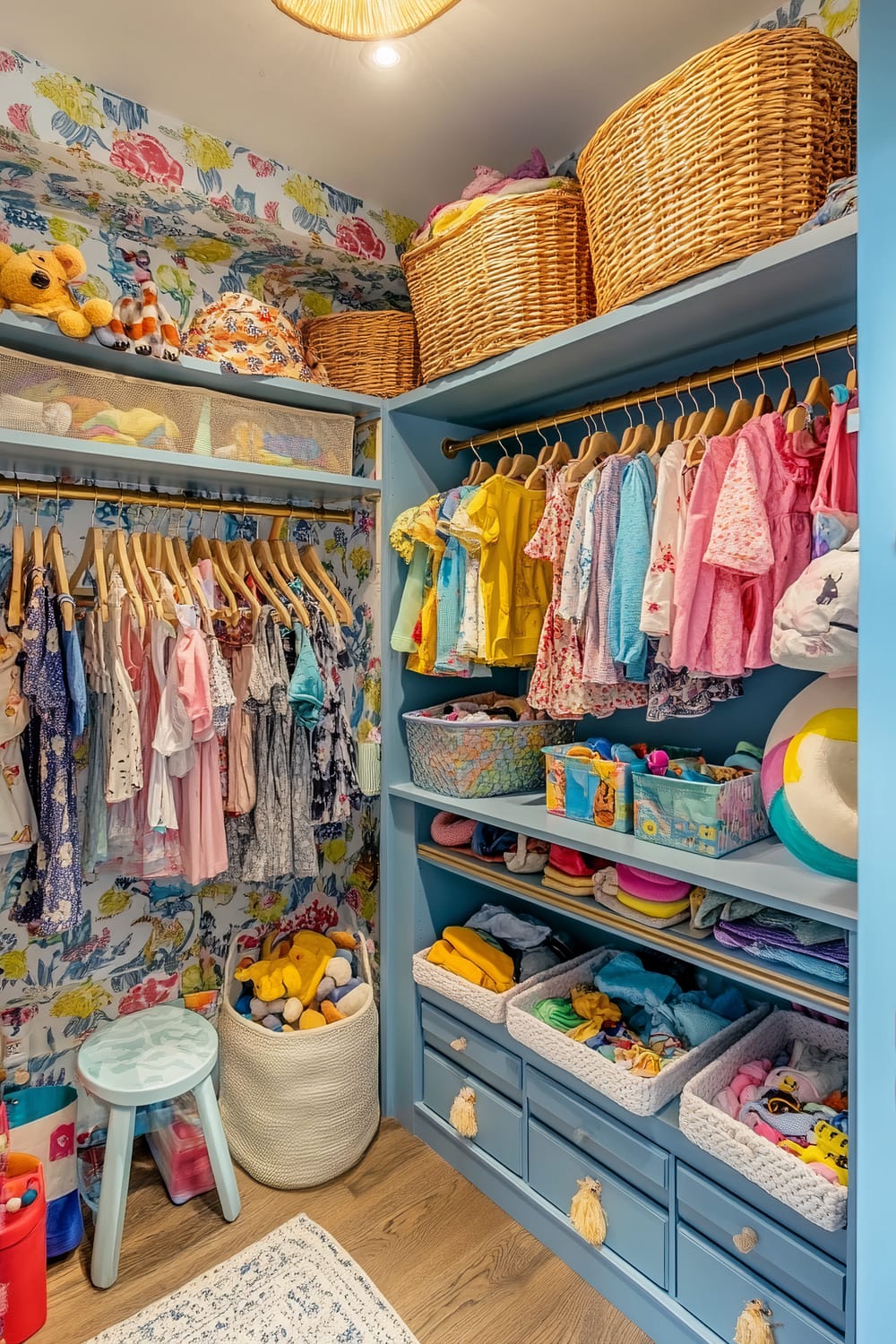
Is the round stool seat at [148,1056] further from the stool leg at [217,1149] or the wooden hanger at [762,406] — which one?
the wooden hanger at [762,406]

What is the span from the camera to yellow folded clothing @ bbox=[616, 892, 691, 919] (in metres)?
1.67

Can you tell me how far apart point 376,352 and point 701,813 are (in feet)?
5.38

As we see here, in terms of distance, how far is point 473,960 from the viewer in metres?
2.15

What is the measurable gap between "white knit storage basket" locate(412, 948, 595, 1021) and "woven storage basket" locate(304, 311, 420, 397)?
1.68 m

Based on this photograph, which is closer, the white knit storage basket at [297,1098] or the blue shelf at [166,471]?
the blue shelf at [166,471]

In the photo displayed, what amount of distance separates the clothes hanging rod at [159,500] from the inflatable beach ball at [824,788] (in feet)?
5.09

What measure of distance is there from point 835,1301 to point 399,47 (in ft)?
8.65

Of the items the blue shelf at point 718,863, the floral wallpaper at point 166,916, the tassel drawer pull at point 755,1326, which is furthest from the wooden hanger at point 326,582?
the tassel drawer pull at point 755,1326

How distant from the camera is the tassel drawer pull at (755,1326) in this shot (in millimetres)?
1416

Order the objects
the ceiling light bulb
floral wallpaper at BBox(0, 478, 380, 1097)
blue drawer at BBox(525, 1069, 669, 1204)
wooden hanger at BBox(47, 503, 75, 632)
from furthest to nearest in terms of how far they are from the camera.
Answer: floral wallpaper at BBox(0, 478, 380, 1097)
wooden hanger at BBox(47, 503, 75, 632)
the ceiling light bulb
blue drawer at BBox(525, 1069, 669, 1204)

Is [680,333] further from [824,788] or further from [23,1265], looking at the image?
[23,1265]

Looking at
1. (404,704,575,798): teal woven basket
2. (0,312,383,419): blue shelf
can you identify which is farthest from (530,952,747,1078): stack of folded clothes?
(0,312,383,419): blue shelf

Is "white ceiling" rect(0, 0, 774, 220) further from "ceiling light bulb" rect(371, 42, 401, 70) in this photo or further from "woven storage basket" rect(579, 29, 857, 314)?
"woven storage basket" rect(579, 29, 857, 314)

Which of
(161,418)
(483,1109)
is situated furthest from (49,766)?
(483,1109)
